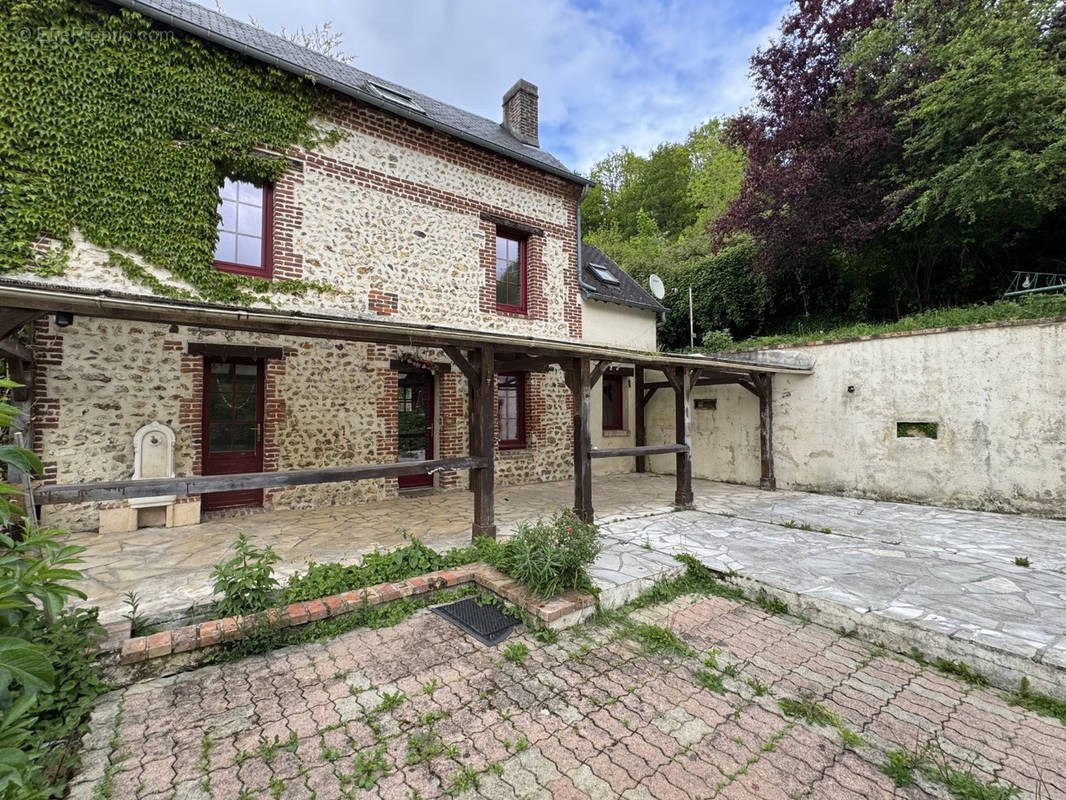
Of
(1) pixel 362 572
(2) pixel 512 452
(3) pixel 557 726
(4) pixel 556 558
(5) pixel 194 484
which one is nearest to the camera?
(3) pixel 557 726

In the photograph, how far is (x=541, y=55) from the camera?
10.5 metres

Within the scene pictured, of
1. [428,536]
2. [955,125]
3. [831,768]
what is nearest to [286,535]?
[428,536]

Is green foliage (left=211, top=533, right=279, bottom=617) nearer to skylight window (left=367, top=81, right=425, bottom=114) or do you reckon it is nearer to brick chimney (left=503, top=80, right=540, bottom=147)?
skylight window (left=367, top=81, right=425, bottom=114)

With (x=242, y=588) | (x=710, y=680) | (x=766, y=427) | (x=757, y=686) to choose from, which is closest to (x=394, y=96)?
(x=242, y=588)

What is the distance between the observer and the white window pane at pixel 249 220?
5.90 m

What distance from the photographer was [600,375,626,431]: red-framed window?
10.3 m

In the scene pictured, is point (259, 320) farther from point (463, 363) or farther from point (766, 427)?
point (766, 427)

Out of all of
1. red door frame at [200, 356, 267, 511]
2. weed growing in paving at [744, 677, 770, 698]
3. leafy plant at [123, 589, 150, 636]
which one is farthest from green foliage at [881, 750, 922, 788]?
red door frame at [200, 356, 267, 511]

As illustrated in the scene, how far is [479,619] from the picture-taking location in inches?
130

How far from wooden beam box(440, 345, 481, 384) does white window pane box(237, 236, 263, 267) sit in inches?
136

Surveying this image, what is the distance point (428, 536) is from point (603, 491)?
3.76 meters

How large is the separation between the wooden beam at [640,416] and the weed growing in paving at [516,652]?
747cm

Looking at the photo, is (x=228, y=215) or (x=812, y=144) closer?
(x=228, y=215)

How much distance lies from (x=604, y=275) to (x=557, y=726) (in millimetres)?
9442
